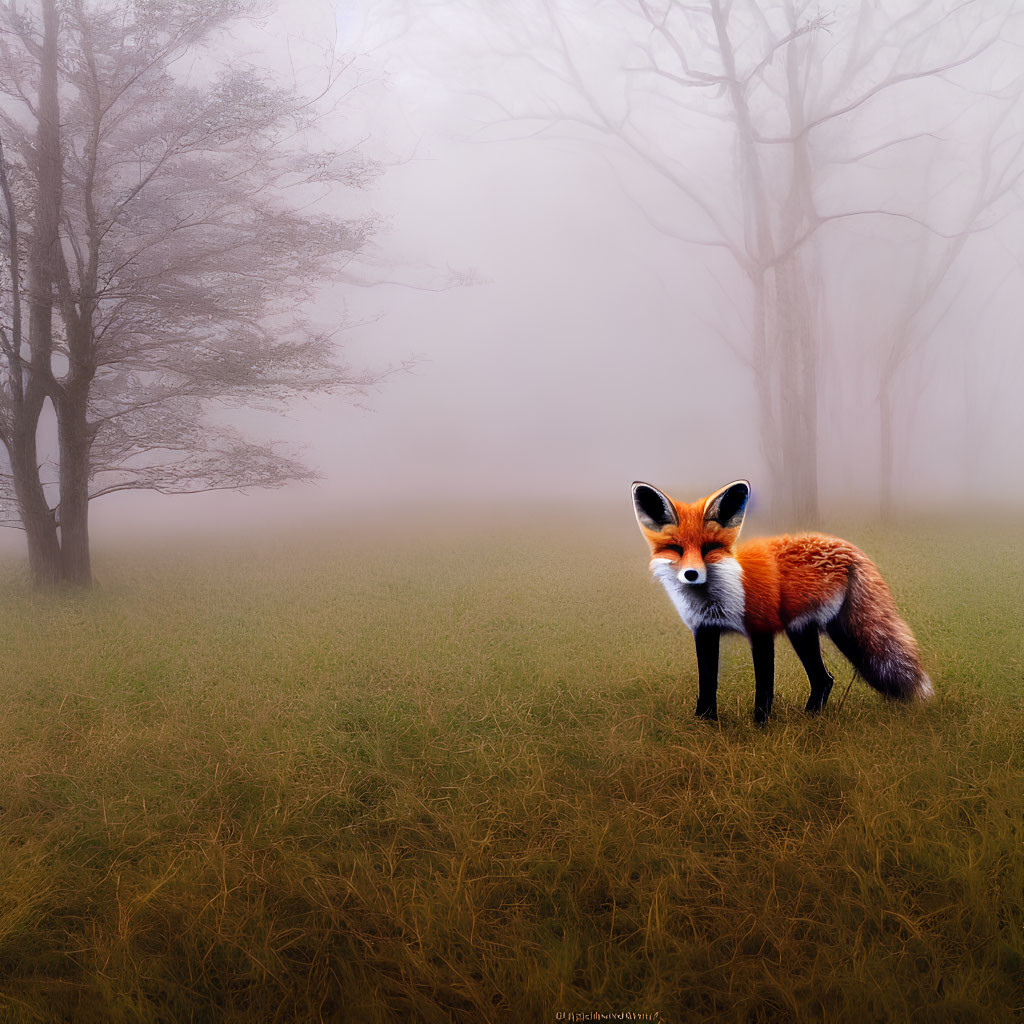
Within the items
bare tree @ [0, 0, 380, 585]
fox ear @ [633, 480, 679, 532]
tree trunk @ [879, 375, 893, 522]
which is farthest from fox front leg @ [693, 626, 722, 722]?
tree trunk @ [879, 375, 893, 522]

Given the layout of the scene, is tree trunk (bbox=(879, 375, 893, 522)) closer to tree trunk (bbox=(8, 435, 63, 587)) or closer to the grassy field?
the grassy field

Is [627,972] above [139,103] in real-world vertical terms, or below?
below

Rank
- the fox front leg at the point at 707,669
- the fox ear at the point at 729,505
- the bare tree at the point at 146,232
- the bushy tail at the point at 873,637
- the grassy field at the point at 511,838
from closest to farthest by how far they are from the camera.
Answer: the grassy field at the point at 511,838 < the fox ear at the point at 729,505 < the fox front leg at the point at 707,669 < the bushy tail at the point at 873,637 < the bare tree at the point at 146,232

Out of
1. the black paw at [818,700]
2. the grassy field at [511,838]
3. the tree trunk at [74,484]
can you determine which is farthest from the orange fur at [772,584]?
the tree trunk at [74,484]

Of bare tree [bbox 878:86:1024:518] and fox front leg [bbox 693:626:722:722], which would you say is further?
bare tree [bbox 878:86:1024:518]

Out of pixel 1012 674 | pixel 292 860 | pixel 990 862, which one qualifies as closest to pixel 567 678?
pixel 292 860

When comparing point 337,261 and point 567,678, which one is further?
point 337,261

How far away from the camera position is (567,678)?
2938mm

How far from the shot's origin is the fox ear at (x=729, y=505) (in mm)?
2057

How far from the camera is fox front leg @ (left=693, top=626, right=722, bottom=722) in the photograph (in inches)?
86.0

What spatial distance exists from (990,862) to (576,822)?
3.46 feet

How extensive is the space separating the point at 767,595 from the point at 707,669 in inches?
12.5

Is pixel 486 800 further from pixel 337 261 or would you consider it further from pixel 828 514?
pixel 828 514

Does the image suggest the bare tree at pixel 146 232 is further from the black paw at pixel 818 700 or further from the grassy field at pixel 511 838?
the black paw at pixel 818 700
